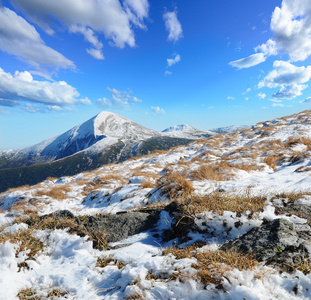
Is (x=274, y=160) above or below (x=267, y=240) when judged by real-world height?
above

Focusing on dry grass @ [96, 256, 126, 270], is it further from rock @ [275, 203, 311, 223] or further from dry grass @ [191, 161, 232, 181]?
dry grass @ [191, 161, 232, 181]

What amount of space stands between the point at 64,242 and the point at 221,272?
10.4 ft

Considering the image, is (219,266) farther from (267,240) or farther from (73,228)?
(73,228)

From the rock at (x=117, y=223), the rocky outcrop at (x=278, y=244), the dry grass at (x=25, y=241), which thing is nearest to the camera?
the rocky outcrop at (x=278, y=244)

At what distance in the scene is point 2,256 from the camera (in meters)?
2.87

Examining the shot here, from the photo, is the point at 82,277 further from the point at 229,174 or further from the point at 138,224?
the point at 229,174

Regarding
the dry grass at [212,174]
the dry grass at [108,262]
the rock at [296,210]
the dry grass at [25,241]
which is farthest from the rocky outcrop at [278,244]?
the dry grass at [212,174]

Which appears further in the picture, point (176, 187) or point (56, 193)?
point (56, 193)

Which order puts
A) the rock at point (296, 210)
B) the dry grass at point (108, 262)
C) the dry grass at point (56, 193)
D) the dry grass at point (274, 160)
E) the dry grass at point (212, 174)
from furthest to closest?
the dry grass at point (56, 193) → the dry grass at point (274, 160) → the dry grass at point (212, 174) → the rock at point (296, 210) → the dry grass at point (108, 262)

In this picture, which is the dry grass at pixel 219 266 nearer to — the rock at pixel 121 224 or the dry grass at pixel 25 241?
the rock at pixel 121 224

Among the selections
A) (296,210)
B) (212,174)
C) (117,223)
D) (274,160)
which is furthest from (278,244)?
(274,160)

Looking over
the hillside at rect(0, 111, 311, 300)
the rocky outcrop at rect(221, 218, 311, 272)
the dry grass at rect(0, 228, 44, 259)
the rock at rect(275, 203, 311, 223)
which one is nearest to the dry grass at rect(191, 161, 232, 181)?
the hillside at rect(0, 111, 311, 300)

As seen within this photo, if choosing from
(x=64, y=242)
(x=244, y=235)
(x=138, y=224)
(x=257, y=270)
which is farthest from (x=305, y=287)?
(x=64, y=242)

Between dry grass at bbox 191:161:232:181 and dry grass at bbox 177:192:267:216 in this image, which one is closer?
dry grass at bbox 177:192:267:216
